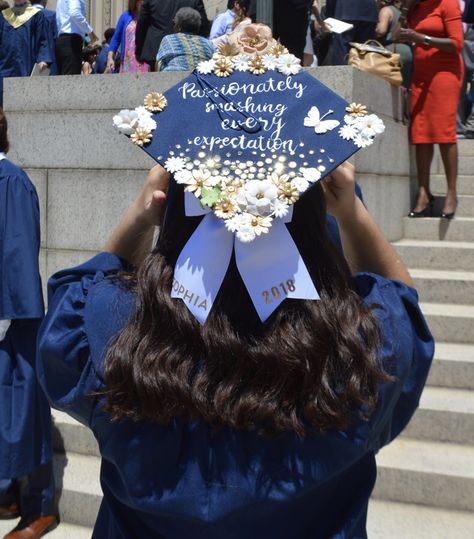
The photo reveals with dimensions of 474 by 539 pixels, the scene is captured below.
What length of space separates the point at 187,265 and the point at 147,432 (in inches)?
12.5

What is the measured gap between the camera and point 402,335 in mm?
1510

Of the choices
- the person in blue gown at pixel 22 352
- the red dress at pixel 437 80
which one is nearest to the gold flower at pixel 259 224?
the person in blue gown at pixel 22 352

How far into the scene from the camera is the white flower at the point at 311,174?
141cm

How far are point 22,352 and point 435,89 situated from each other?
375cm

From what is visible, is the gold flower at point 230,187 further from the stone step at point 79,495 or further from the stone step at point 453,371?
the stone step at point 453,371

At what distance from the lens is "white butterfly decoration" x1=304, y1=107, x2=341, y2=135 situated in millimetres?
1466

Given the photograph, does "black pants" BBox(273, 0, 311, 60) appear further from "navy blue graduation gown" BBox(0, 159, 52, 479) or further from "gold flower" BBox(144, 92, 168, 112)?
"gold flower" BBox(144, 92, 168, 112)

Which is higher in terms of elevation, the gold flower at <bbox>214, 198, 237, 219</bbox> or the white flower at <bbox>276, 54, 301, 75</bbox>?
the white flower at <bbox>276, 54, 301, 75</bbox>

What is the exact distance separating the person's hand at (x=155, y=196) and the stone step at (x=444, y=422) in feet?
9.47

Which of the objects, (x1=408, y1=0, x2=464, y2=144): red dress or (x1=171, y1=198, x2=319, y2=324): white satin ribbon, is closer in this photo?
(x1=171, y1=198, x2=319, y2=324): white satin ribbon

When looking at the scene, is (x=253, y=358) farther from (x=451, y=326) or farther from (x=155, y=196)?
(x=451, y=326)

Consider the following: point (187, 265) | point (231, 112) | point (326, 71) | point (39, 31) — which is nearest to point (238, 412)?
point (187, 265)

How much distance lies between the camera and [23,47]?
798cm

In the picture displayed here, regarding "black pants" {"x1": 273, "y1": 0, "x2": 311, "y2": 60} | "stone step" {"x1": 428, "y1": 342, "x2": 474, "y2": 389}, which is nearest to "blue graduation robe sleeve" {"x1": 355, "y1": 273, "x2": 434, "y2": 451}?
"stone step" {"x1": 428, "y1": 342, "x2": 474, "y2": 389}
